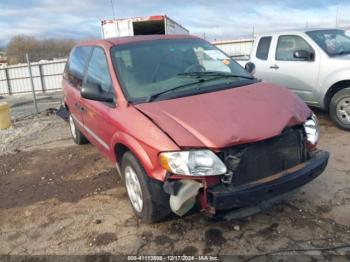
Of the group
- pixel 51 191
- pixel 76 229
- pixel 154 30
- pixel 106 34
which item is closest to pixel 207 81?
pixel 76 229

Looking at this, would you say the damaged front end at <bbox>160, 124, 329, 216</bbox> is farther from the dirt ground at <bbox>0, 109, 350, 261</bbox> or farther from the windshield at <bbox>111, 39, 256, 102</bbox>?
the windshield at <bbox>111, 39, 256, 102</bbox>

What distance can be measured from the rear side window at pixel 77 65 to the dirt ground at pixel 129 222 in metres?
1.36

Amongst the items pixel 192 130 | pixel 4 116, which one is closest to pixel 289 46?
pixel 192 130

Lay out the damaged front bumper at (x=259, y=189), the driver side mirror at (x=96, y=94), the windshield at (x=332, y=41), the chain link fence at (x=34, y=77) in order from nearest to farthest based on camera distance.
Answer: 1. the damaged front bumper at (x=259, y=189)
2. the driver side mirror at (x=96, y=94)
3. the windshield at (x=332, y=41)
4. the chain link fence at (x=34, y=77)

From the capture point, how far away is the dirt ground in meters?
3.25

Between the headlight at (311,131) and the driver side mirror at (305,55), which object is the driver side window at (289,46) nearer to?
the driver side mirror at (305,55)

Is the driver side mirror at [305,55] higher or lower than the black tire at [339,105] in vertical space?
higher

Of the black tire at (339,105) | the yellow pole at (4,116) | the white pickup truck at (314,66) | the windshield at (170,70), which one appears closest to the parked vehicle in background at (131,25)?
the yellow pole at (4,116)

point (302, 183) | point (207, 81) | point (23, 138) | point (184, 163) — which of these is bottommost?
point (23, 138)

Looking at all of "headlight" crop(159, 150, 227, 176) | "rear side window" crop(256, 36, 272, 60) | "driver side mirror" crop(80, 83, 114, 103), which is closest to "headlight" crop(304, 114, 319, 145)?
"headlight" crop(159, 150, 227, 176)

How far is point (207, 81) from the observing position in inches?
154

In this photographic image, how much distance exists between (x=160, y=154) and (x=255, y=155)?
0.79 meters

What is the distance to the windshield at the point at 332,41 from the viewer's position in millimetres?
6461

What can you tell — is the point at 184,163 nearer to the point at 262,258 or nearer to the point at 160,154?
the point at 160,154
